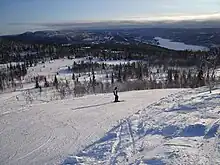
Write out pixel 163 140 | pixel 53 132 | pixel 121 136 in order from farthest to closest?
pixel 53 132 → pixel 121 136 → pixel 163 140

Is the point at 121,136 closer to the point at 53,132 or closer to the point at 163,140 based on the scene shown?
the point at 163,140

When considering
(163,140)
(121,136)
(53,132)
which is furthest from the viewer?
(53,132)

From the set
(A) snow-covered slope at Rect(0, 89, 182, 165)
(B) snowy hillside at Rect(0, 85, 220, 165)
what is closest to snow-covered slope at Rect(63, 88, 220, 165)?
(B) snowy hillside at Rect(0, 85, 220, 165)

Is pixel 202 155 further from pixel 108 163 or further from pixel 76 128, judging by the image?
pixel 76 128

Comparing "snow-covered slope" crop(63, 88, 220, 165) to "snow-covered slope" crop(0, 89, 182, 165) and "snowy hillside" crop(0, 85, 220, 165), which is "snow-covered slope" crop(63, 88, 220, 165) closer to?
"snowy hillside" crop(0, 85, 220, 165)

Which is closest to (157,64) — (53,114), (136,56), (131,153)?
(136,56)

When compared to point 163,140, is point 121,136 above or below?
below

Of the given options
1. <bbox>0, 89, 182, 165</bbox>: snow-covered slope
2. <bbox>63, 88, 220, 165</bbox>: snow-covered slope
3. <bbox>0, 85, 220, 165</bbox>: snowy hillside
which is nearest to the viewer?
<bbox>63, 88, 220, 165</bbox>: snow-covered slope

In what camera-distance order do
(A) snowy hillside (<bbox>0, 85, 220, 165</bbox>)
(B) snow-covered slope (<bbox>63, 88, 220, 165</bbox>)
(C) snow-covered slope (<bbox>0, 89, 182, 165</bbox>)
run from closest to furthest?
1. (B) snow-covered slope (<bbox>63, 88, 220, 165</bbox>)
2. (A) snowy hillside (<bbox>0, 85, 220, 165</bbox>)
3. (C) snow-covered slope (<bbox>0, 89, 182, 165</bbox>)

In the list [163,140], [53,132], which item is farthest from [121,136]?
[53,132]
